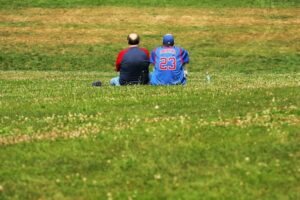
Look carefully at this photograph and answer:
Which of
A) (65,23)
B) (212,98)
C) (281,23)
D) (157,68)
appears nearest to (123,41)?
(65,23)

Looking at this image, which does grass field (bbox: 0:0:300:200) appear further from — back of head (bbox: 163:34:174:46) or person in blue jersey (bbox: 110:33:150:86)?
back of head (bbox: 163:34:174:46)

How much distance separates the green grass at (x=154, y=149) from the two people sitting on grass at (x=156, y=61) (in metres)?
5.05

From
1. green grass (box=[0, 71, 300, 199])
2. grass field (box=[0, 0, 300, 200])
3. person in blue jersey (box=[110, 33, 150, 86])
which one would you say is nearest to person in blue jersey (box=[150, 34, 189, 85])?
person in blue jersey (box=[110, 33, 150, 86])

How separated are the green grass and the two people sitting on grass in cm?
505

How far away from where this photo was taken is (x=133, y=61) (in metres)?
23.5

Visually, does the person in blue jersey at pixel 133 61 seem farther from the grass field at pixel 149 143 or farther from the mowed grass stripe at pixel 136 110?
the mowed grass stripe at pixel 136 110

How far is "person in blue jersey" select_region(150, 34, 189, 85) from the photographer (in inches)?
921

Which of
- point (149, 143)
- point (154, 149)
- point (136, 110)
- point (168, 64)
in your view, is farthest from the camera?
point (168, 64)

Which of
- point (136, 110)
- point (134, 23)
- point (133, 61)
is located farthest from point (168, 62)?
point (134, 23)

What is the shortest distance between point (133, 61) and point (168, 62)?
3.92 feet

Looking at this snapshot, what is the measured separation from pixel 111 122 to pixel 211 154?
359 centimetres

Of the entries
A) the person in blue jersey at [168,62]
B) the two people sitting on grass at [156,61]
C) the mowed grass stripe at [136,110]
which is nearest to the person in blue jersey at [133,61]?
the two people sitting on grass at [156,61]

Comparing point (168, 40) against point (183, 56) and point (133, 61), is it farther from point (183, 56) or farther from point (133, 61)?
point (133, 61)

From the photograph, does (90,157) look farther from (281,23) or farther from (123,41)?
(281,23)
